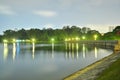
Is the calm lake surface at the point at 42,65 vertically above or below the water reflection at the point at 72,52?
below

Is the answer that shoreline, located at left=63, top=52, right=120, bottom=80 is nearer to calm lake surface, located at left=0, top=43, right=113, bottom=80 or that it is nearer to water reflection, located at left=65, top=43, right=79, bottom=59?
calm lake surface, located at left=0, top=43, right=113, bottom=80

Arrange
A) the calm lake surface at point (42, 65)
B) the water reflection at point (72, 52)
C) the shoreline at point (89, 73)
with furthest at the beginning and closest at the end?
the water reflection at point (72, 52), the calm lake surface at point (42, 65), the shoreline at point (89, 73)

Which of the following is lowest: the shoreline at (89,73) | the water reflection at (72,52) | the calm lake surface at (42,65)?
the calm lake surface at (42,65)

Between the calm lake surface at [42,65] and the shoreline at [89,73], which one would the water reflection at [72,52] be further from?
the shoreline at [89,73]

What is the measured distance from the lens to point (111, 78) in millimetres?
19062

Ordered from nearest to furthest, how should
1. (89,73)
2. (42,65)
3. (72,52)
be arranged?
(89,73), (42,65), (72,52)

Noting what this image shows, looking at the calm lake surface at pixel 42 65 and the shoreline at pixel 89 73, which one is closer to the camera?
the shoreline at pixel 89 73

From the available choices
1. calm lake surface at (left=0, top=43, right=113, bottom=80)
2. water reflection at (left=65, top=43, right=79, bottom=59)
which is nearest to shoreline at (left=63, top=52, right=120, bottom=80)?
calm lake surface at (left=0, top=43, right=113, bottom=80)

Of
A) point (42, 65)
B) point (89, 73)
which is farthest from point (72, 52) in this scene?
point (89, 73)

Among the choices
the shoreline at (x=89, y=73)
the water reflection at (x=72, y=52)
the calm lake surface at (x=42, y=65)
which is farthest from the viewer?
the water reflection at (x=72, y=52)

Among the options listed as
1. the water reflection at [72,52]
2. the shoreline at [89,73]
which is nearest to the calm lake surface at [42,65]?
the water reflection at [72,52]

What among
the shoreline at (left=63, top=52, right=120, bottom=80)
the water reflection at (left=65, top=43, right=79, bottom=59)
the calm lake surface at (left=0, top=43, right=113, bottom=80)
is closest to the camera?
the shoreline at (left=63, top=52, right=120, bottom=80)

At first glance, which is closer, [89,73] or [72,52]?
[89,73]

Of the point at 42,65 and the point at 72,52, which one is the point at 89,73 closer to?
the point at 42,65
